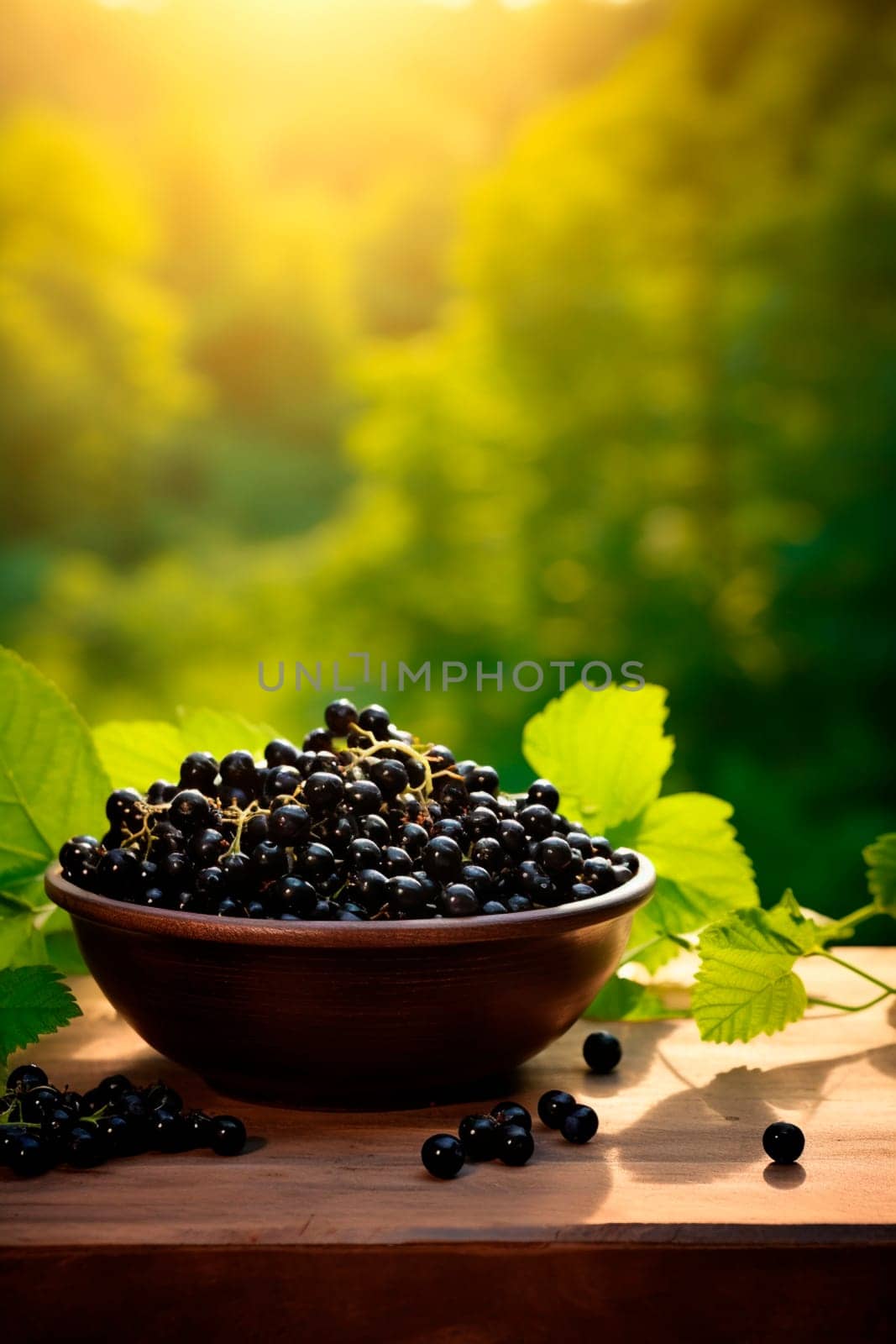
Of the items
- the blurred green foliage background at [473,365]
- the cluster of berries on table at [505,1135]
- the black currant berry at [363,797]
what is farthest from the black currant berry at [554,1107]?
the blurred green foliage background at [473,365]

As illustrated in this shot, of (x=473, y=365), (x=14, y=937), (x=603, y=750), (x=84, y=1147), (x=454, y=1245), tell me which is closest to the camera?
(x=454, y=1245)

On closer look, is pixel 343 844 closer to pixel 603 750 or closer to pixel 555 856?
pixel 555 856

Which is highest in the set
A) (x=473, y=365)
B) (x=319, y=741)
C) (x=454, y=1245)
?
(x=473, y=365)

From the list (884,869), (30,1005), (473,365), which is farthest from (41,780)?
(473,365)

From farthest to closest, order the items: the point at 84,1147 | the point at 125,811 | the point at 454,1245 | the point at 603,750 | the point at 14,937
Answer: the point at 603,750
the point at 14,937
the point at 125,811
the point at 84,1147
the point at 454,1245

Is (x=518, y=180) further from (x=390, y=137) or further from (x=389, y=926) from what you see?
(x=389, y=926)

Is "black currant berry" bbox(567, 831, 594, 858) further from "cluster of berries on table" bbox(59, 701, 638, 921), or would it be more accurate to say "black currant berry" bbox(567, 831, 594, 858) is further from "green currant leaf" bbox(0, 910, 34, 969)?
"green currant leaf" bbox(0, 910, 34, 969)

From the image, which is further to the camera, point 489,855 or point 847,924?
point 847,924

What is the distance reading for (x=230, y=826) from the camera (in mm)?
860

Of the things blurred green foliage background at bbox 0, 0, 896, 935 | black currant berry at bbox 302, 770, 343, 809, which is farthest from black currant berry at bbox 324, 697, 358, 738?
blurred green foliage background at bbox 0, 0, 896, 935

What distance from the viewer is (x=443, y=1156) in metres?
0.75

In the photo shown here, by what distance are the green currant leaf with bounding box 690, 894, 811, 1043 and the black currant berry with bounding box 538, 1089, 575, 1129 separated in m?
0.12

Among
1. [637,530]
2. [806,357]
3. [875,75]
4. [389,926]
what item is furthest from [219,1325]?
[875,75]

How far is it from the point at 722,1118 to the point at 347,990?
0.89ft
